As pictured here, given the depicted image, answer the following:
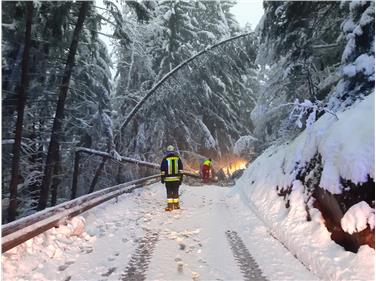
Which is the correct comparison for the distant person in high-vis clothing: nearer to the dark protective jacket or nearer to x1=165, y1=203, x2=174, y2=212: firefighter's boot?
the dark protective jacket

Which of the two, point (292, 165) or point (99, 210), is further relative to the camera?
point (99, 210)

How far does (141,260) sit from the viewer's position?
6.98m

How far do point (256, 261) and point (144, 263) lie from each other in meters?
1.91

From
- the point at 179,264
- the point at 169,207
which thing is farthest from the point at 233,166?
the point at 179,264

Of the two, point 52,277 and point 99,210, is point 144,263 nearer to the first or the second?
point 52,277

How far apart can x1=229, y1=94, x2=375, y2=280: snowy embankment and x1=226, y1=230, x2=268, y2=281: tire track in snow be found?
831 mm

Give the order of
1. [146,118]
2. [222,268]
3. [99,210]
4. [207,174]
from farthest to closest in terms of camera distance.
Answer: [146,118] < [207,174] < [99,210] < [222,268]

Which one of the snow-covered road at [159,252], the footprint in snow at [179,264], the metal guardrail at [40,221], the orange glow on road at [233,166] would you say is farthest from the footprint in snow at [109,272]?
the orange glow on road at [233,166]

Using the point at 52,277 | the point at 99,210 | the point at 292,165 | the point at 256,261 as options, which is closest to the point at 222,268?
the point at 256,261

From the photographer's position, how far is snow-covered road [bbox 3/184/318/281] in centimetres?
628

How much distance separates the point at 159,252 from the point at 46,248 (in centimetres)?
196

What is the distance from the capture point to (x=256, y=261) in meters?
7.07

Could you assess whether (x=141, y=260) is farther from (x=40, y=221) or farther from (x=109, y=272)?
(x=40, y=221)

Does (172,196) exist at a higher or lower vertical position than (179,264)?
higher
